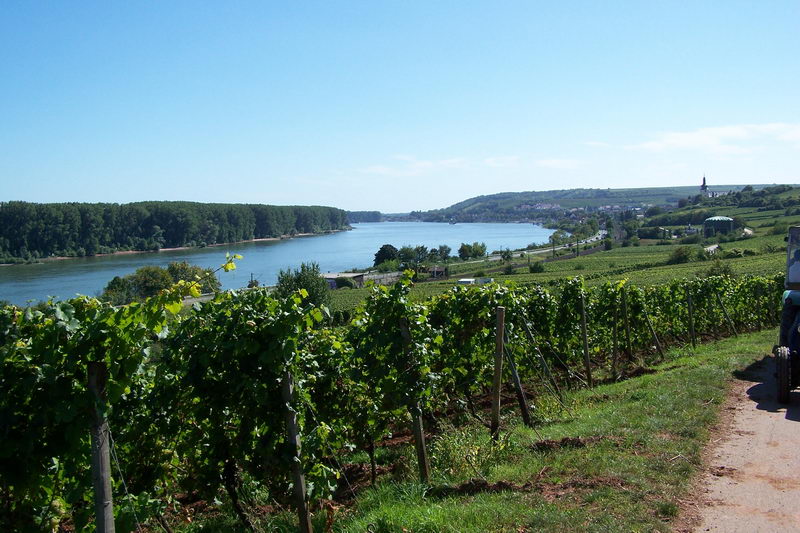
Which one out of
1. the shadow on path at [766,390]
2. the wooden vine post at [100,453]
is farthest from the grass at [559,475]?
the wooden vine post at [100,453]

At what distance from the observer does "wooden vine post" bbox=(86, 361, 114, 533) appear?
423 centimetres

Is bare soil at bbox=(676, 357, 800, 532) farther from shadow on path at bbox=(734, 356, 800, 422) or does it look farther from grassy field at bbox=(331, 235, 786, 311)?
grassy field at bbox=(331, 235, 786, 311)

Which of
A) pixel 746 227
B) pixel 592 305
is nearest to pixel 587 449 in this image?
pixel 592 305

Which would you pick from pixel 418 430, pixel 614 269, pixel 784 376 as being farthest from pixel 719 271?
pixel 418 430

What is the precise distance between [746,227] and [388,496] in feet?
446

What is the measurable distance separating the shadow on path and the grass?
688 mm

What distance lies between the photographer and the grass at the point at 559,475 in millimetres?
5230

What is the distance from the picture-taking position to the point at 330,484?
18.5 ft

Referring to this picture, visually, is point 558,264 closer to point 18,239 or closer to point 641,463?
point 641,463

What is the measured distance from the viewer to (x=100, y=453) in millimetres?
4297

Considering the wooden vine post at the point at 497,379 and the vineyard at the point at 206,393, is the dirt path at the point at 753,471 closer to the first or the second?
the wooden vine post at the point at 497,379

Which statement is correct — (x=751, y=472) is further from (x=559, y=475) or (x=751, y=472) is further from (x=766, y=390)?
(x=766, y=390)

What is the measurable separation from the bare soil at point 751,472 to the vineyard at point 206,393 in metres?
2.56

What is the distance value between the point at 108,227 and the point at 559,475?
152941 millimetres
